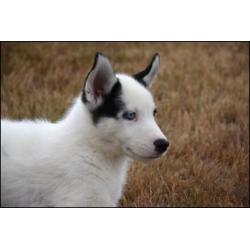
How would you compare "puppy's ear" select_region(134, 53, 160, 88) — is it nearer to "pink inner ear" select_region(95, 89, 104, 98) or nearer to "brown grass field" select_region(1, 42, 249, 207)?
"pink inner ear" select_region(95, 89, 104, 98)

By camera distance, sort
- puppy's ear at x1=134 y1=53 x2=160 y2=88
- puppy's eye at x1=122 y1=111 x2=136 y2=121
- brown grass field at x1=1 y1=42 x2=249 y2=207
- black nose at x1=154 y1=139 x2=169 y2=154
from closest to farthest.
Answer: black nose at x1=154 y1=139 x2=169 y2=154 → puppy's eye at x1=122 y1=111 x2=136 y2=121 → puppy's ear at x1=134 y1=53 x2=160 y2=88 → brown grass field at x1=1 y1=42 x2=249 y2=207

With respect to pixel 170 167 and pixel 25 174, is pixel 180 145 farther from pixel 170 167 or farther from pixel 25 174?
pixel 25 174

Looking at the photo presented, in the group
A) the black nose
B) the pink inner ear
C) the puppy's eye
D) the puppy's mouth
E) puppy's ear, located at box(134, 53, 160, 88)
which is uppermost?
puppy's ear, located at box(134, 53, 160, 88)

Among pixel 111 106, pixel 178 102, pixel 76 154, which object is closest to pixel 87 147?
pixel 76 154

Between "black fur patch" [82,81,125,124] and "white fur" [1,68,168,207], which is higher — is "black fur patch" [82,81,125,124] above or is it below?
above

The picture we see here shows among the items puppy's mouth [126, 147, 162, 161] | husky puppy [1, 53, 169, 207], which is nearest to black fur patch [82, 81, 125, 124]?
husky puppy [1, 53, 169, 207]

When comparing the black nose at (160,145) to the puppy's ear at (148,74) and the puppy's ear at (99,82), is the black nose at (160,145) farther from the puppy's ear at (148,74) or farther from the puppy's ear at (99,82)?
the puppy's ear at (148,74)
